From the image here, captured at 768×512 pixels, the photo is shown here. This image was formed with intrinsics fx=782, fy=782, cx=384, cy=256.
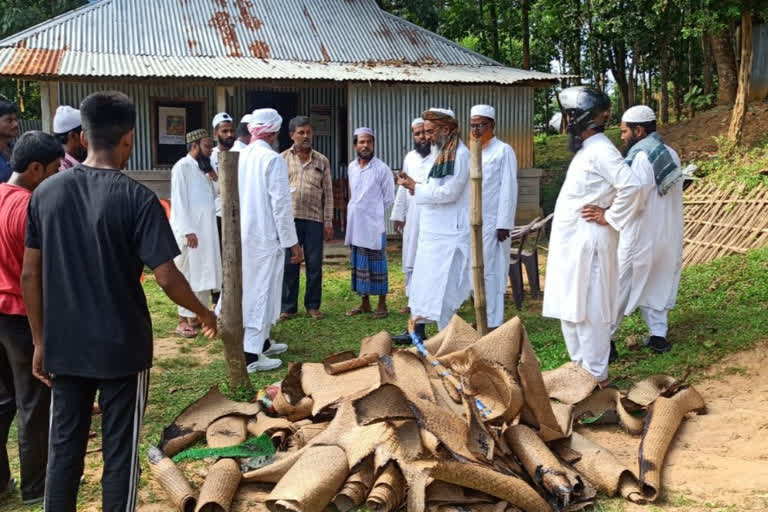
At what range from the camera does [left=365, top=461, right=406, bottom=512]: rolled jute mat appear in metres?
3.49

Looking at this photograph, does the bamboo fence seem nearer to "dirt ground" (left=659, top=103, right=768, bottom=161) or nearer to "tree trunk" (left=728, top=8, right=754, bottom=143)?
"tree trunk" (left=728, top=8, right=754, bottom=143)

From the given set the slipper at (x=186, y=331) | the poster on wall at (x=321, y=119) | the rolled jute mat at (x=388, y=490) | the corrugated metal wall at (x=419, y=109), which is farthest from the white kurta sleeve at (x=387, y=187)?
the poster on wall at (x=321, y=119)

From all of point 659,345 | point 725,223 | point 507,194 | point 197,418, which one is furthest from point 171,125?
point 197,418

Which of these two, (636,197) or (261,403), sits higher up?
(636,197)

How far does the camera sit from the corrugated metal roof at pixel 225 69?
11703mm

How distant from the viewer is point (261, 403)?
479 cm

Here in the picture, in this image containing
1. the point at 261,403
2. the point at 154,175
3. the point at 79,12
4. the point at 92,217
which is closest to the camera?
the point at 92,217

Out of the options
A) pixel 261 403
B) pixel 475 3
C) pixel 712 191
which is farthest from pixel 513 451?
pixel 475 3

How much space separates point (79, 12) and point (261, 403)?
11.5 meters

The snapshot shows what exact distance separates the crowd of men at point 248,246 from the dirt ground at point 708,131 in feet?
25.6

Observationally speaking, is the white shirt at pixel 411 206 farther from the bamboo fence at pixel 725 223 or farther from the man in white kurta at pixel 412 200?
the bamboo fence at pixel 725 223

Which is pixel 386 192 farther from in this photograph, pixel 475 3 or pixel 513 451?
pixel 475 3

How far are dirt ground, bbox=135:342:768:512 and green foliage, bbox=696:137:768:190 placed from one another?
5.08 m

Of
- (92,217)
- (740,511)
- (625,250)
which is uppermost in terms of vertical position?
(92,217)
